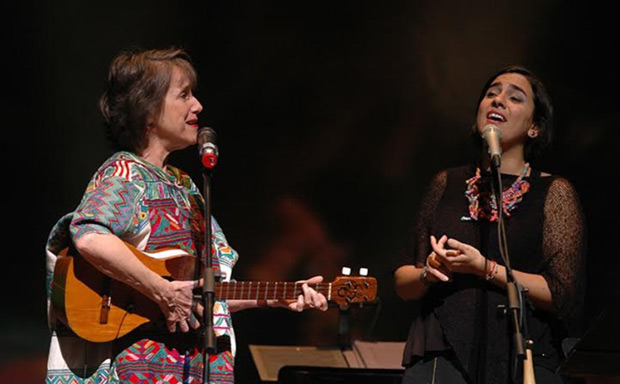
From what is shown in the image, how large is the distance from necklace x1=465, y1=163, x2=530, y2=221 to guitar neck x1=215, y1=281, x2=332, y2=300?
25.4 inches

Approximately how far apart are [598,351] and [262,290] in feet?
3.87

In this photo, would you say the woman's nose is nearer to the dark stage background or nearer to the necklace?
the necklace

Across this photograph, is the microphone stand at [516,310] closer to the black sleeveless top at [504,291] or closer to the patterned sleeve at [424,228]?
the black sleeveless top at [504,291]

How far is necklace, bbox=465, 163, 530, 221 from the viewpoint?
3658mm

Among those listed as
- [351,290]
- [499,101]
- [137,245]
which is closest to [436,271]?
[351,290]

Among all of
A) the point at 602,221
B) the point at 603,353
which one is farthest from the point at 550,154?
the point at 603,353

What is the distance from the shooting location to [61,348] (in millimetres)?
3305

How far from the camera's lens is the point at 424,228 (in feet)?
12.5

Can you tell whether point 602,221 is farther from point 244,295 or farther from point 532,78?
point 244,295

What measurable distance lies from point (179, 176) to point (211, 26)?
1.90m

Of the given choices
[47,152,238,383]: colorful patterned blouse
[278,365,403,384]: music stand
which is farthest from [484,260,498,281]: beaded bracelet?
[278,365,403,384]: music stand

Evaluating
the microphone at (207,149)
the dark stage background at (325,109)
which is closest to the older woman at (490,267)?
the microphone at (207,149)

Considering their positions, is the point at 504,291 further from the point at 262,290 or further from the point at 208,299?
the point at 208,299

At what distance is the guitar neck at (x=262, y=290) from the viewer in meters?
3.39
